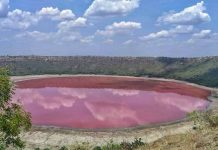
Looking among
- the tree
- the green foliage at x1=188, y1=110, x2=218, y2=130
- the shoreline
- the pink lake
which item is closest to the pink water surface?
the pink lake

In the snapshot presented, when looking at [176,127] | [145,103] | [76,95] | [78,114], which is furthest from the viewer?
[76,95]

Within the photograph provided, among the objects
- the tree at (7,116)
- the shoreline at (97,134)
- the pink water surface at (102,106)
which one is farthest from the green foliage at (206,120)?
the pink water surface at (102,106)

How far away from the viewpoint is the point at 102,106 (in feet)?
366

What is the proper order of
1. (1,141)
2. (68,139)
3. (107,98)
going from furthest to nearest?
(107,98) → (68,139) → (1,141)

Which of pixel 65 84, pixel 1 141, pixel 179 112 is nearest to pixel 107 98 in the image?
pixel 179 112

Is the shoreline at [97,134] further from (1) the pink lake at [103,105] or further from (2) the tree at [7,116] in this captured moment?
(2) the tree at [7,116]

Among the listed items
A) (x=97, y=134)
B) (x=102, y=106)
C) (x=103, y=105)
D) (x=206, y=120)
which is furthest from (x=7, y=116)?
(x=103, y=105)

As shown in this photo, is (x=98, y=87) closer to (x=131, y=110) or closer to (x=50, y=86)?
(x=50, y=86)

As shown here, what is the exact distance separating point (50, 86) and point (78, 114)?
217 feet

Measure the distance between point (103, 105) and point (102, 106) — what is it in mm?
1713

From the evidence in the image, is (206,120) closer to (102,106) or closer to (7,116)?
(7,116)

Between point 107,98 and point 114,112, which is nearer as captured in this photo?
point 114,112

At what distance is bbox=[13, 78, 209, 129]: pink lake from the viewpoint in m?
87.2

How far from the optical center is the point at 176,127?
3036 inches
